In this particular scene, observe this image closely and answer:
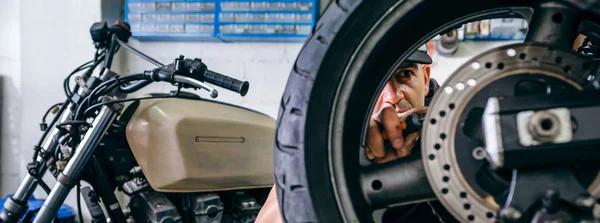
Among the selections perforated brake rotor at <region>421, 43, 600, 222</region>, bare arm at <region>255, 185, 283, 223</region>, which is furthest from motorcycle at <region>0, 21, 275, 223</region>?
perforated brake rotor at <region>421, 43, 600, 222</region>

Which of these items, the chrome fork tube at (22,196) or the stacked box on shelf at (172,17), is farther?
the stacked box on shelf at (172,17)

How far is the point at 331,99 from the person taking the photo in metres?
0.42

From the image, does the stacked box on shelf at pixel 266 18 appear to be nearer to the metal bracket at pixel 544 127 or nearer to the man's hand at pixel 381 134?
the man's hand at pixel 381 134

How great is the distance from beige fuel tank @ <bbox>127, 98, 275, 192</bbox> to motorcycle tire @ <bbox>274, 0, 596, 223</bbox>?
0.76 m

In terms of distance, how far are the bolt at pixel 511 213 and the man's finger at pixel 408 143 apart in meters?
0.20

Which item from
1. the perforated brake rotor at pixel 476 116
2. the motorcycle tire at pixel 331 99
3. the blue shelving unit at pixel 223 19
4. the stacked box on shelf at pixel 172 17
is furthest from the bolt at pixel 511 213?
the stacked box on shelf at pixel 172 17

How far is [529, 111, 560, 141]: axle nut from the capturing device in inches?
14.8

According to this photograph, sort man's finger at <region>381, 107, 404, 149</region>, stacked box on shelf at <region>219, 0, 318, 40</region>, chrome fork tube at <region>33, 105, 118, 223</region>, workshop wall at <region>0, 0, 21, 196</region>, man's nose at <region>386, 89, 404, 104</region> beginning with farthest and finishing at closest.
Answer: workshop wall at <region>0, 0, 21, 196</region>
stacked box on shelf at <region>219, 0, 318, 40</region>
chrome fork tube at <region>33, 105, 118, 223</region>
man's nose at <region>386, 89, 404, 104</region>
man's finger at <region>381, 107, 404, 149</region>

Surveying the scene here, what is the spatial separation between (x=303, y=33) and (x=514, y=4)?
1.54m

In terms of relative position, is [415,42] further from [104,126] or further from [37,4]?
[37,4]

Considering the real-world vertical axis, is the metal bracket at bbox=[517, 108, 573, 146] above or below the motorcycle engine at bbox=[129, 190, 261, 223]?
above

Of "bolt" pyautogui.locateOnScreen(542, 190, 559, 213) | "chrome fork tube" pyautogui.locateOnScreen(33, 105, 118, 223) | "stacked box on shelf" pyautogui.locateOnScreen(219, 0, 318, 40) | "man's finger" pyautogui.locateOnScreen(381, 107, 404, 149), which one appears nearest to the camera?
"bolt" pyautogui.locateOnScreen(542, 190, 559, 213)

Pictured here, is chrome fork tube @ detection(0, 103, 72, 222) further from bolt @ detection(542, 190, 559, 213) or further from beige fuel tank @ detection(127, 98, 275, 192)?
bolt @ detection(542, 190, 559, 213)

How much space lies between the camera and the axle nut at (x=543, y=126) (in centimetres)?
38
